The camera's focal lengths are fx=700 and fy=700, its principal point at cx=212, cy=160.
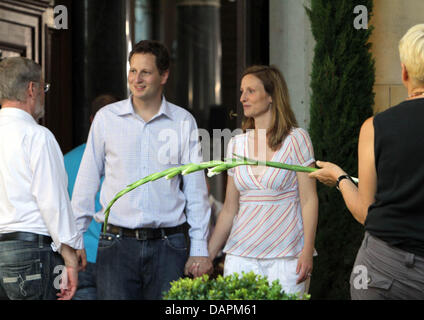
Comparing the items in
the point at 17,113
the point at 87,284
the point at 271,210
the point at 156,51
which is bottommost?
the point at 87,284

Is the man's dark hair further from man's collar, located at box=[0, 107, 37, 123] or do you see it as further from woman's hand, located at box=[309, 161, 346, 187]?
woman's hand, located at box=[309, 161, 346, 187]

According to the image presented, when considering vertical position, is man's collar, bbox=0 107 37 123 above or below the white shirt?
above

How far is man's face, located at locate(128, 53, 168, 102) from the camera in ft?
12.7

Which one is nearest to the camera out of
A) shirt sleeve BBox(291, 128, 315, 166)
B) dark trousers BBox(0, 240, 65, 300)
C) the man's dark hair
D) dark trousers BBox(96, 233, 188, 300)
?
dark trousers BBox(0, 240, 65, 300)

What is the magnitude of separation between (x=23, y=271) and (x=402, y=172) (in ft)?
6.06

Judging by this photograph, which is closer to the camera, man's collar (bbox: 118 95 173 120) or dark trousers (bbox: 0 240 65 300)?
dark trousers (bbox: 0 240 65 300)

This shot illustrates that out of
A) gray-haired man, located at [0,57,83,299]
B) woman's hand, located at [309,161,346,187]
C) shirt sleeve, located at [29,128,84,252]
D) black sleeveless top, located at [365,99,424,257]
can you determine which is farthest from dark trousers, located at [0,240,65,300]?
black sleeveless top, located at [365,99,424,257]

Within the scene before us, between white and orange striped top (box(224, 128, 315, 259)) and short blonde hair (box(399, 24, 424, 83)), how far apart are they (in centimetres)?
142

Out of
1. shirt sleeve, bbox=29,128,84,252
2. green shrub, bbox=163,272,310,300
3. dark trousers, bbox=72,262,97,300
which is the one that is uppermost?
shirt sleeve, bbox=29,128,84,252

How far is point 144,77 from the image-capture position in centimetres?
387

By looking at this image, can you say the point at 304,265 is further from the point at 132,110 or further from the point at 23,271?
the point at 23,271

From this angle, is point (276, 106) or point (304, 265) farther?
point (276, 106)

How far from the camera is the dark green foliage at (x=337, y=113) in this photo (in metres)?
5.49

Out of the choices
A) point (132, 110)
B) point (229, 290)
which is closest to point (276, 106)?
point (132, 110)
